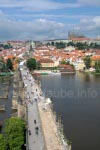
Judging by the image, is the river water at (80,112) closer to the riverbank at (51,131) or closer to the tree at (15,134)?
the riverbank at (51,131)

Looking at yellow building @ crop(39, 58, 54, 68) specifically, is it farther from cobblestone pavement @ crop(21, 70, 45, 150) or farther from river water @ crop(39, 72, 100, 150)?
cobblestone pavement @ crop(21, 70, 45, 150)

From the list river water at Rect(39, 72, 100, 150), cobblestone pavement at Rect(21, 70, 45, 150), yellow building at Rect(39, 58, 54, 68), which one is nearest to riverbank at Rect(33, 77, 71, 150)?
cobblestone pavement at Rect(21, 70, 45, 150)

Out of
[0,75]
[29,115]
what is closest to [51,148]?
[29,115]

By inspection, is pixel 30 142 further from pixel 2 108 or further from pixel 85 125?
pixel 2 108

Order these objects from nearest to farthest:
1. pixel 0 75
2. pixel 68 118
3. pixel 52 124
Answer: pixel 52 124 → pixel 68 118 → pixel 0 75

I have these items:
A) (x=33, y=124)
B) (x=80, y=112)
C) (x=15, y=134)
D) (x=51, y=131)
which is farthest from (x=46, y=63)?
(x=15, y=134)

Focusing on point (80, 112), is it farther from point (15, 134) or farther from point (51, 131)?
point (15, 134)
